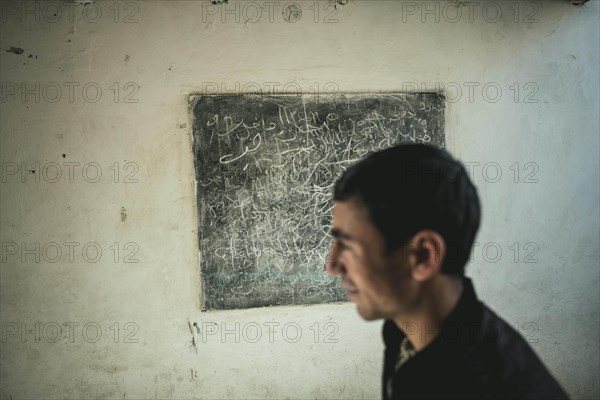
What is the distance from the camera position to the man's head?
2.69 ft

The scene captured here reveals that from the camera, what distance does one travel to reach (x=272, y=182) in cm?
300

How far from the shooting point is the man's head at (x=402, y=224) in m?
0.82

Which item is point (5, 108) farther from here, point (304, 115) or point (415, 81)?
point (415, 81)

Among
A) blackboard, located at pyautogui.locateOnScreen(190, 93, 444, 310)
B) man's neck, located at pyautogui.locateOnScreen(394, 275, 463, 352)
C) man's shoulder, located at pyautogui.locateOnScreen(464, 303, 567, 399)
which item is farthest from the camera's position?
blackboard, located at pyautogui.locateOnScreen(190, 93, 444, 310)

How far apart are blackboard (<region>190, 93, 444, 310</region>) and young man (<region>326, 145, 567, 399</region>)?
2088 mm

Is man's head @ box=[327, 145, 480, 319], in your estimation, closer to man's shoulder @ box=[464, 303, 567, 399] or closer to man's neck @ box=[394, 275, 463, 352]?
man's neck @ box=[394, 275, 463, 352]

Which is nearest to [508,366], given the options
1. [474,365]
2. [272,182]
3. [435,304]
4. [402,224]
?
[474,365]

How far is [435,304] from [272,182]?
2.18 metres

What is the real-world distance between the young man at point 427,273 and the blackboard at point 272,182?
2088 mm

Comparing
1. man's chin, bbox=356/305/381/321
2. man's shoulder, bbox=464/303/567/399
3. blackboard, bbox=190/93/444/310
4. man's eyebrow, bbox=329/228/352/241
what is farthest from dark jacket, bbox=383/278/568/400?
→ blackboard, bbox=190/93/444/310

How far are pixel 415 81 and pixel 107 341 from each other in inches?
98.4

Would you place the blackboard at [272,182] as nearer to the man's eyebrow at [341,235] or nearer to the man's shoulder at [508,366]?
the man's eyebrow at [341,235]

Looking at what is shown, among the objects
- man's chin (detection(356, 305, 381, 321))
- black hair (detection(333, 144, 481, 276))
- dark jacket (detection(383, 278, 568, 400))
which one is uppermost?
black hair (detection(333, 144, 481, 276))

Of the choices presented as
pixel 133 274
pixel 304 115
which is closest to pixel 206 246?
pixel 133 274
